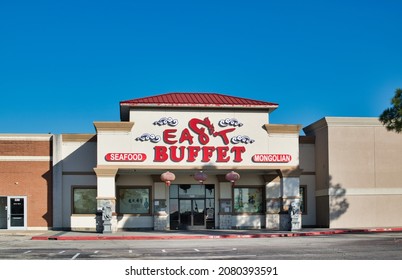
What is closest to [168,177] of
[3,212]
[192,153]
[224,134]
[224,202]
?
[192,153]

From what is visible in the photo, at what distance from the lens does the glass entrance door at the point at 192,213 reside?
39.3 metres

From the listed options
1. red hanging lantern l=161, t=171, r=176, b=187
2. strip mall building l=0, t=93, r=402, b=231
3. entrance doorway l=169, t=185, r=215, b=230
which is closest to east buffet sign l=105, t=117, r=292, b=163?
strip mall building l=0, t=93, r=402, b=231

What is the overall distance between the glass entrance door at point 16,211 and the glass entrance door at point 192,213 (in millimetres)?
9979

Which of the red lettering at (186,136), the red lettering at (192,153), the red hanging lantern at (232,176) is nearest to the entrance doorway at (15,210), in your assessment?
the red lettering at (186,136)

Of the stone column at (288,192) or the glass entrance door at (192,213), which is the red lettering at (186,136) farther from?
the stone column at (288,192)

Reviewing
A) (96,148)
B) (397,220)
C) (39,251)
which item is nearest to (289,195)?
(397,220)

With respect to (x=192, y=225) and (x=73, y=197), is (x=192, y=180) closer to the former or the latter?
(x=192, y=225)

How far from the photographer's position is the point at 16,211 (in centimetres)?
3953

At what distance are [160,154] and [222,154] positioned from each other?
368cm

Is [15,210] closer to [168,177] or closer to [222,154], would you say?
[168,177]

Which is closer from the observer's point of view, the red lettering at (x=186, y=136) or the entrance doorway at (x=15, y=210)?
the red lettering at (x=186, y=136)

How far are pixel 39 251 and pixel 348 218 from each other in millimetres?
22956

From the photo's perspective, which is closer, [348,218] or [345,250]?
[345,250]

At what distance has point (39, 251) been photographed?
22.4 m
